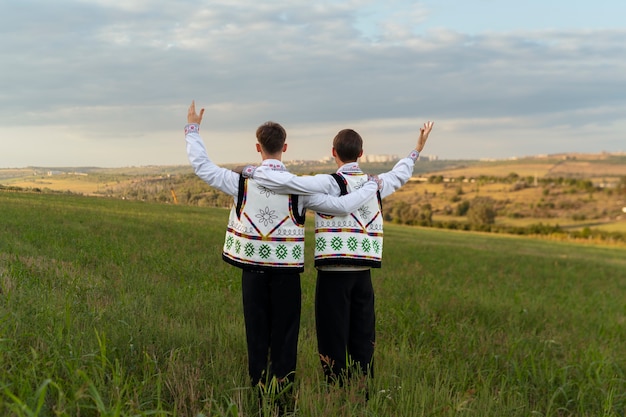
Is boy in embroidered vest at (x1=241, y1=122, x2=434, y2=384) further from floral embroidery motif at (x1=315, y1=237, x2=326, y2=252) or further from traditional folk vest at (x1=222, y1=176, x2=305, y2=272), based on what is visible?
traditional folk vest at (x1=222, y1=176, x2=305, y2=272)

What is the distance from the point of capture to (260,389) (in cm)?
406

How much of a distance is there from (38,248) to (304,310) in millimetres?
5826

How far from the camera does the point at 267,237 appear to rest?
4.12m

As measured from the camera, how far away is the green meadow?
12.5 ft

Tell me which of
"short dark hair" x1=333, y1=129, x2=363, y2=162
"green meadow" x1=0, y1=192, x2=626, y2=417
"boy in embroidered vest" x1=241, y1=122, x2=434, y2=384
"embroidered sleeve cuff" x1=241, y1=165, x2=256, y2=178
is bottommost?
"green meadow" x1=0, y1=192, x2=626, y2=417

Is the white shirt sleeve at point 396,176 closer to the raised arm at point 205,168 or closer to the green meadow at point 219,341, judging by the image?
the raised arm at point 205,168

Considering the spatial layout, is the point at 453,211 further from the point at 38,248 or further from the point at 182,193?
the point at 38,248

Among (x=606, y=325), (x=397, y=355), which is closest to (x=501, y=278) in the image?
(x=606, y=325)

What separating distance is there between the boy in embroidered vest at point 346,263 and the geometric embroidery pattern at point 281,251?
38 centimetres

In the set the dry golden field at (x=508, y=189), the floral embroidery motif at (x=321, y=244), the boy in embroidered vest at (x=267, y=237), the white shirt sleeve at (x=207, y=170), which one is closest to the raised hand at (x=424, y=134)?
the boy in embroidered vest at (x=267, y=237)

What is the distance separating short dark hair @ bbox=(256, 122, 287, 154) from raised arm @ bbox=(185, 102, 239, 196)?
13.6 inches

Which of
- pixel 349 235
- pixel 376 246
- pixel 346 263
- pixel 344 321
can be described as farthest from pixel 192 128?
pixel 344 321

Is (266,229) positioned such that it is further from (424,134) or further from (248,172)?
(424,134)

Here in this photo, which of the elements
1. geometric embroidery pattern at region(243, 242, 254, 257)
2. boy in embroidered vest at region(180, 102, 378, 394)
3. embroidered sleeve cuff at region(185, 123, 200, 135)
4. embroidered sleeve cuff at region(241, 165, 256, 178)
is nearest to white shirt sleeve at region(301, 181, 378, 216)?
boy in embroidered vest at region(180, 102, 378, 394)
